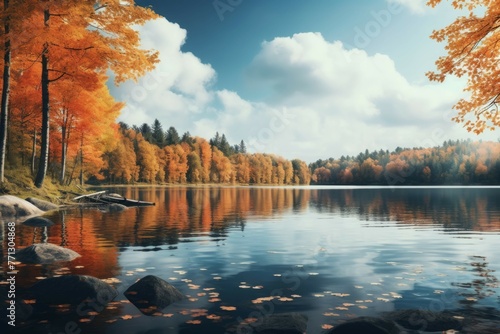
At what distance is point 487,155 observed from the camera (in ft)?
554

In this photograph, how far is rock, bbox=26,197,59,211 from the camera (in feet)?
82.2

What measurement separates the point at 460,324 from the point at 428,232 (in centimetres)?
1407

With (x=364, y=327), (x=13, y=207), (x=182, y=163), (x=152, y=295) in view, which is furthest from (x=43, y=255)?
(x=182, y=163)

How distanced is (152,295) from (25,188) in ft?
71.4

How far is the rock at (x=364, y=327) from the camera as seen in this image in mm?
6824

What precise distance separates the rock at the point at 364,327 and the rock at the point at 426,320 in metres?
0.42

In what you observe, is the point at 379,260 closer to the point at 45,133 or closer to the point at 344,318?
the point at 344,318

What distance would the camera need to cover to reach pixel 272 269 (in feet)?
38.6

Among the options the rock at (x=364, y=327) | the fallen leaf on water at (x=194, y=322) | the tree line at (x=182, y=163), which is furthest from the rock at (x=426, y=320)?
the tree line at (x=182, y=163)

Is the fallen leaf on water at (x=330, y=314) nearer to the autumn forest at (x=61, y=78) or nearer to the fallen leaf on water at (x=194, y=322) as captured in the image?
the fallen leaf on water at (x=194, y=322)

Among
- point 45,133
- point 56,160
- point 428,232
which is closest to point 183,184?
point 56,160

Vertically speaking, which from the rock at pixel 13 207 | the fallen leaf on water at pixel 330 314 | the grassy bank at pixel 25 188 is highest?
the grassy bank at pixel 25 188

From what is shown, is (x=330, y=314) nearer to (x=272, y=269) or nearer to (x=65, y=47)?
(x=272, y=269)

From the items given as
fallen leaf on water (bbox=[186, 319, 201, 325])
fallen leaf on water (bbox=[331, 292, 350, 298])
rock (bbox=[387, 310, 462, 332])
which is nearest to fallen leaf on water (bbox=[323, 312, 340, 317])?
rock (bbox=[387, 310, 462, 332])
